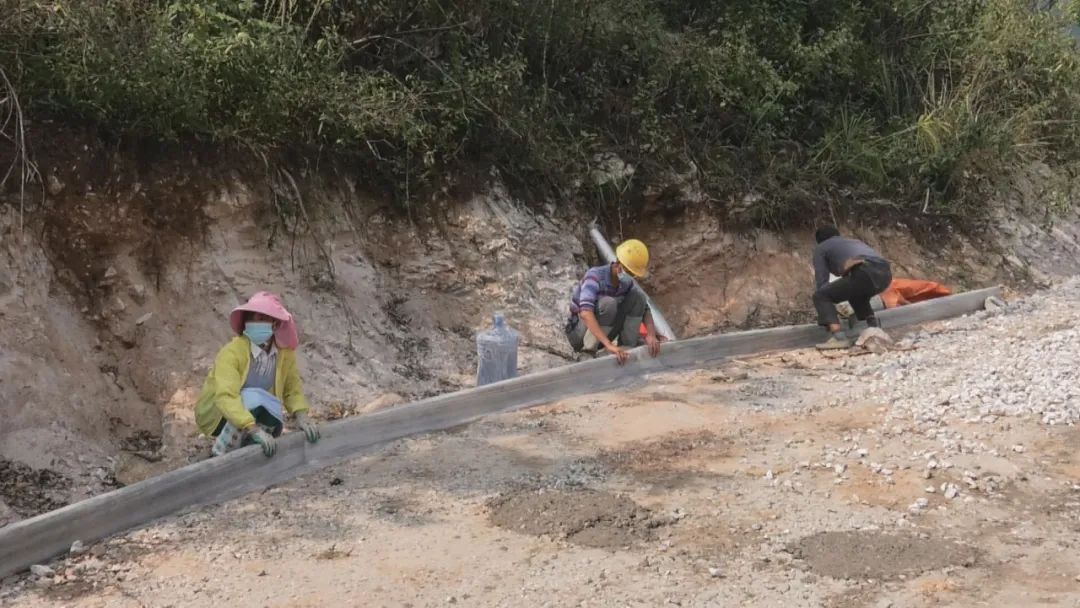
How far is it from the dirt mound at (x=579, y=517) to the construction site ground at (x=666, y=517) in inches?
0.5

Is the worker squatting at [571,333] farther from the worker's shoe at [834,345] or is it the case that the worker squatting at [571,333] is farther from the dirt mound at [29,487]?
the dirt mound at [29,487]

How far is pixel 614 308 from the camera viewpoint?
8039 mm

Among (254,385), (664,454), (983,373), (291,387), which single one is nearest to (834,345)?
(983,373)

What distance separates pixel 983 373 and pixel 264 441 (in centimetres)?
529

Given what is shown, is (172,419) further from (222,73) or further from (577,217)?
(577,217)

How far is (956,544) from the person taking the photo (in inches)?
177

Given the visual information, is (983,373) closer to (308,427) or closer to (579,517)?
(579,517)

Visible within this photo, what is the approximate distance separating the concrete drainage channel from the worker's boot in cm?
20

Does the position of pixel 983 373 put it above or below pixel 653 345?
below

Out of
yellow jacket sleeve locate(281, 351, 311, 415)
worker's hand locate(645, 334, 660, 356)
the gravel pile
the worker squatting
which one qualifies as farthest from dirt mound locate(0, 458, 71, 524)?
the gravel pile

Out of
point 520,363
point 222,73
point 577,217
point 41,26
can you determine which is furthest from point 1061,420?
point 41,26

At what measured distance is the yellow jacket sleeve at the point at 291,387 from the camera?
554 centimetres

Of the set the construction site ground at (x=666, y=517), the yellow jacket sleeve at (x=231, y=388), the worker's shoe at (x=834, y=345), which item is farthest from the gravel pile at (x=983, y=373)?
the yellow jacket sleeve at (x=231, y=388)

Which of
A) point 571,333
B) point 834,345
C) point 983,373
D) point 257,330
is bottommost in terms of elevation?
point 983,373
